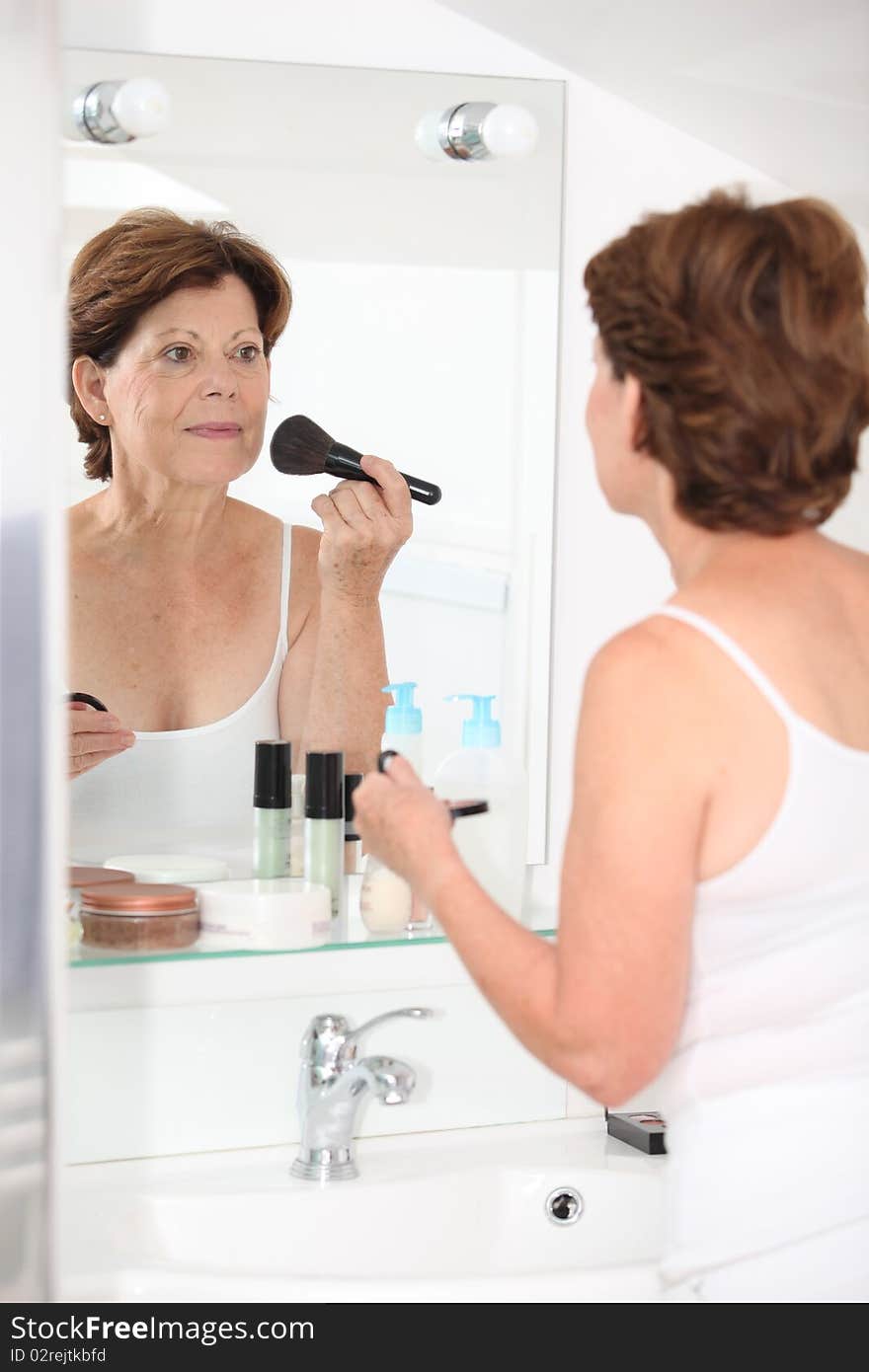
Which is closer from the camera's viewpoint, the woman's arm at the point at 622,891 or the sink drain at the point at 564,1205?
the woman's arm at the point at 622,891

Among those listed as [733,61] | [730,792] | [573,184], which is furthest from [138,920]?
[733,61]

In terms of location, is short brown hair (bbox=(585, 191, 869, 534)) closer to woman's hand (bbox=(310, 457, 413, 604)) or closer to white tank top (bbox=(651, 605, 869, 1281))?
white tank top (bbox=(651, 605, 869, 1281))

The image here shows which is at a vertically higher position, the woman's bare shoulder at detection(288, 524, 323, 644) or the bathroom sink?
the woman's bare shoulder at detection(288, 524, 323, 644)

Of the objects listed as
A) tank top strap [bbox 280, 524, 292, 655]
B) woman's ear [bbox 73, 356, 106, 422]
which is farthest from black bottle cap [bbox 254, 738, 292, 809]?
woman's ear [bbox 73, 356, 106, 422]

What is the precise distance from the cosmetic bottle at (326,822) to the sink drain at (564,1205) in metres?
0.35

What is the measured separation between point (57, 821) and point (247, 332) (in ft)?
2.17

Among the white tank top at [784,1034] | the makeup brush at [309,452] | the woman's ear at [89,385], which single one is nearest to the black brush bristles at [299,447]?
the makeup brush at [309,452]

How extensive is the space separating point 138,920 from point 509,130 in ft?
2.56

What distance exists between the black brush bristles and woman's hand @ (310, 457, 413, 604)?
0.03 meters

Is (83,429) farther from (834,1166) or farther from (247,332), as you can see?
(834,1166)

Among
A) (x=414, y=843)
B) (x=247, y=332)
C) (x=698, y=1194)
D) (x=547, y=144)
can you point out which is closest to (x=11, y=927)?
(x=414, y=843)

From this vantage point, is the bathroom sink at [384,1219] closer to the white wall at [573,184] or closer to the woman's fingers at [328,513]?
the white wall at [573,184]

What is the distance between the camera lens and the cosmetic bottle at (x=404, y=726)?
1.39 metres

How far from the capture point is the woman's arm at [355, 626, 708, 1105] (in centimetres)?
81
